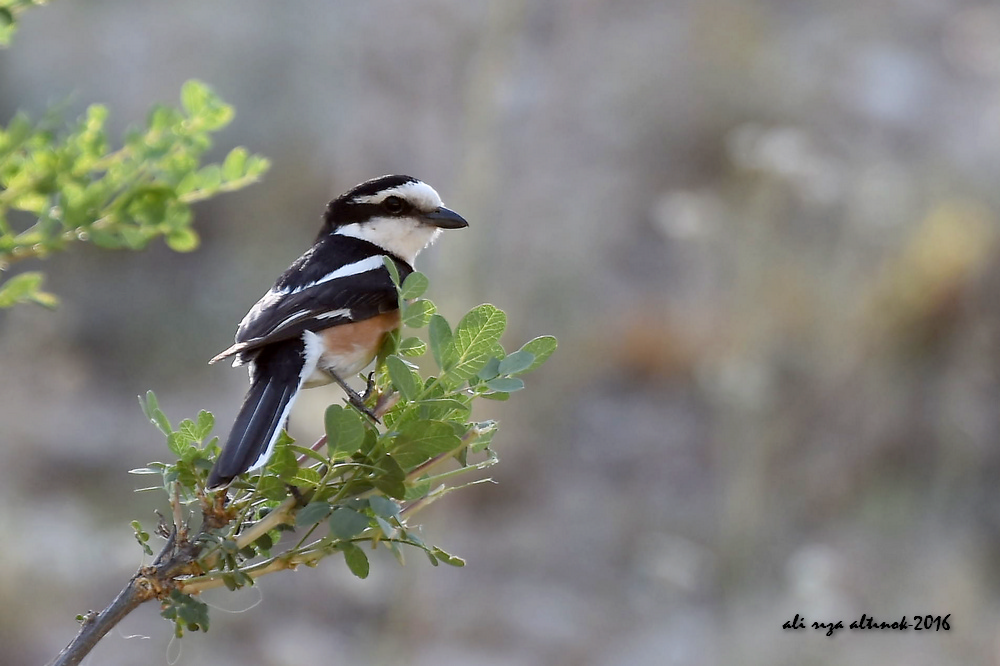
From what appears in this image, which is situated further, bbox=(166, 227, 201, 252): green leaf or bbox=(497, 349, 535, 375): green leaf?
bbox=(166, 227, 201, 252): green leaf

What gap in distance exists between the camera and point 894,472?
7.47 m

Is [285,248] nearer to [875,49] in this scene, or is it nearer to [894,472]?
[894,472]

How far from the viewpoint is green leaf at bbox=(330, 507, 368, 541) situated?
4.81ft

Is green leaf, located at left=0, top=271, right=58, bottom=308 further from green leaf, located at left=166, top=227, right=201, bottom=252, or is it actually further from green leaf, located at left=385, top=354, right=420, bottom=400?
green leaf, located at left=385, top=354, right=420, bottom=400

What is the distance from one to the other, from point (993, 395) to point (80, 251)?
7.91 meters

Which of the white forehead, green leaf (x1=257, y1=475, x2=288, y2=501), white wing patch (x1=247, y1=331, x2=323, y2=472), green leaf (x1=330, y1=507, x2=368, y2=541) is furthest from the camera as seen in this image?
the white forehead

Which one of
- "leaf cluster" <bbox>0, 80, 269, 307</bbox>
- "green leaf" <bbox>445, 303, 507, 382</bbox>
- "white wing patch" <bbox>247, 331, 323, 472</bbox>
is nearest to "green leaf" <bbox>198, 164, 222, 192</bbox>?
"leaf cluster" <bbox>0, 80, 269, 307</bbox>

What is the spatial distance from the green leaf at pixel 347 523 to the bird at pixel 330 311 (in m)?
Answer: 0.22

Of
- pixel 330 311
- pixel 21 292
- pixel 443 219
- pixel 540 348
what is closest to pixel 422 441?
pixel 540 348

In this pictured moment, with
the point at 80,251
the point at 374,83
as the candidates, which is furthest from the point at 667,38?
the point at 80,251

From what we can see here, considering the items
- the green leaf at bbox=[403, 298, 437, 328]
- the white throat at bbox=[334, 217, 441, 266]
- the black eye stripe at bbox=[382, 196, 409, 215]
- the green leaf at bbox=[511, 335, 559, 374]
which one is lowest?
the green leaf at bbox=[511, 335, 559, 374]

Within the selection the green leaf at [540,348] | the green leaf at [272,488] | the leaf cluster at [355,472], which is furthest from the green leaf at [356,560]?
the green leaf at [540,348]

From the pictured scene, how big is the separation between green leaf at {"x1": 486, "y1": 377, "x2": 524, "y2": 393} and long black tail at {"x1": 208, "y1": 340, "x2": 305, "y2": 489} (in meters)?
0.39

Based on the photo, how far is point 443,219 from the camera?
10.4ft
